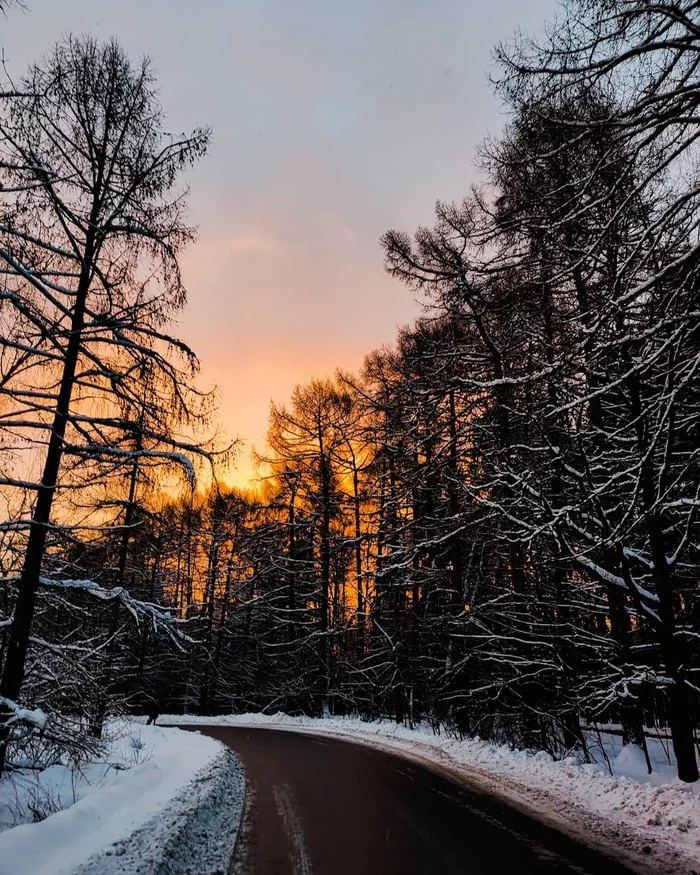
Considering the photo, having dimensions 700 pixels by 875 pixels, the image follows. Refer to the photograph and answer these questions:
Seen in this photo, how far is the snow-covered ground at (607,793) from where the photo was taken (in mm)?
5430

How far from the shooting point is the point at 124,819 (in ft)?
19.8

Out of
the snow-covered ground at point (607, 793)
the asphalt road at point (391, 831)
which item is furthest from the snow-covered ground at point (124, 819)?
the snow-covered ground at point (607, 793)

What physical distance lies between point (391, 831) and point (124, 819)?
120 inches

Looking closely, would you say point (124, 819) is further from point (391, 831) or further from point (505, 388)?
point (505, 388)

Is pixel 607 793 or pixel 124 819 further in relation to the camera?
pixel 607 793

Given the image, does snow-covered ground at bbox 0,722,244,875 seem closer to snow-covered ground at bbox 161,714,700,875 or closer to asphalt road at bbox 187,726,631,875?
asphalt road at bbox 187,726,631,875

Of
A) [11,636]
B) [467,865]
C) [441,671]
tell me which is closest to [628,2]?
[467,865]

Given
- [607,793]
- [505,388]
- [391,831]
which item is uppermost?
[505,388]

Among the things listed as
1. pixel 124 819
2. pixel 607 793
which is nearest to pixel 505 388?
pixel 607 793

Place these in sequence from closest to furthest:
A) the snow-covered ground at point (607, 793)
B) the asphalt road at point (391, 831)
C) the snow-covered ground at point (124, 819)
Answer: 1. the snow-covered ground at point (124, 819)
2. the asphalt road at point (391, 831)
3. the snow-covered ground at point (607, 793)

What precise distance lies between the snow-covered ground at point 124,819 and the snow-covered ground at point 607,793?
4.03 metres

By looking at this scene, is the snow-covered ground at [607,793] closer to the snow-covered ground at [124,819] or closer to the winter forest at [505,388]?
the winter forest at [505,388]

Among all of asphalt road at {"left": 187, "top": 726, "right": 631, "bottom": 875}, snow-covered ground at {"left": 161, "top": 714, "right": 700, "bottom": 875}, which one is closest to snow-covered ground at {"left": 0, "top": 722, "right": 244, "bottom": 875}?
asphalt road at {"left": 187, "top": 726, "right": 631, "bottom": 875}

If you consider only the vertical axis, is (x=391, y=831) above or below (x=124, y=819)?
below
